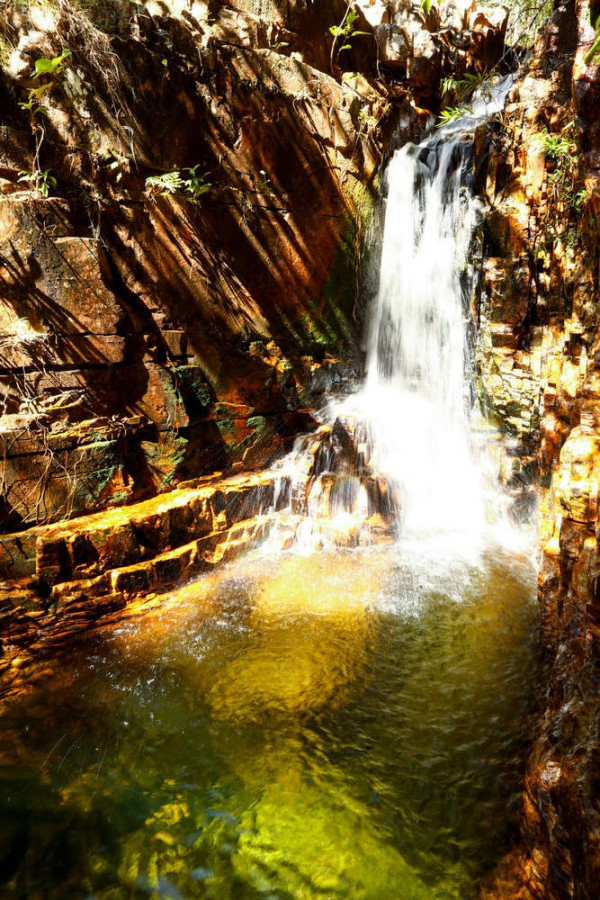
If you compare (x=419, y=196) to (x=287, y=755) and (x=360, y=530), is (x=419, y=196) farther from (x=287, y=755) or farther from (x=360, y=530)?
(x=287, y=755)

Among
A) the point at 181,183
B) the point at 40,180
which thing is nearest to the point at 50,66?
the point at 40,180

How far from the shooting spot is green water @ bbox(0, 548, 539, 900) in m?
2.51

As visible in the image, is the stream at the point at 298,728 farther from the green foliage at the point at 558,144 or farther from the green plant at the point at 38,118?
the green plant at the point at 38,118

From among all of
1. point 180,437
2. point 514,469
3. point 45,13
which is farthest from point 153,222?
point 514,469

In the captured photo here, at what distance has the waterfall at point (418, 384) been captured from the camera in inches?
245

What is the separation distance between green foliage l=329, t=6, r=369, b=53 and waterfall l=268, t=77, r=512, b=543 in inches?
77.2

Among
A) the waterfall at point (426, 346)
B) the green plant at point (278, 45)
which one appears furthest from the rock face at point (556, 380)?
the green plant at point (278, 45)

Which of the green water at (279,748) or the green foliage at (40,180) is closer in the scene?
the green water at (279,748)

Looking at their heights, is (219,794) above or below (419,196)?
below

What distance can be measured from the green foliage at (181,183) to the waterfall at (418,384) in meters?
3.57

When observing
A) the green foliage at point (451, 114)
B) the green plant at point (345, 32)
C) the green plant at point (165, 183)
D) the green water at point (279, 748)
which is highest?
the green plant at point (345, 32)

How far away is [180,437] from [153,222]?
2785mm

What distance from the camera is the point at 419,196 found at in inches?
309

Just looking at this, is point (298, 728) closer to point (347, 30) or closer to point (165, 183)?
point (165, 183)
